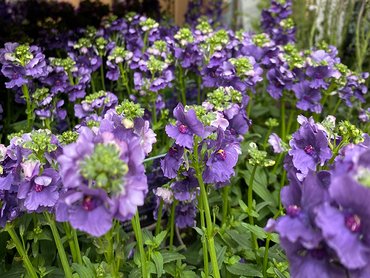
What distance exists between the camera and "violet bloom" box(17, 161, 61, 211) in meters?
0.93

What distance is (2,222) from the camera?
98cm

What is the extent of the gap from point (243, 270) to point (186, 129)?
0.43m

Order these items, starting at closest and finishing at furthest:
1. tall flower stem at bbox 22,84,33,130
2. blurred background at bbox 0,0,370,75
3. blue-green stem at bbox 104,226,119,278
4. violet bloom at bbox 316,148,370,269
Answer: violet bloom at bbox 316,148,370,269
blue-green stem at bbox 104,226,119,278
tall flower stem at bbox 22,84,33,130
blurred background at bbox 0,0,370,75

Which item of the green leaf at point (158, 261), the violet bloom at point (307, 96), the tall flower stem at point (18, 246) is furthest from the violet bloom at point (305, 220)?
the violet bloom at point (307, 96)

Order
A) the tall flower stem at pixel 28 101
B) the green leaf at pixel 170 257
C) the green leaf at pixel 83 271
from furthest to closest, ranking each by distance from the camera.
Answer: the tall flower stem at pixel 28 101, the green leaf at pixel 170 257, the green leaf at pixel 83 271

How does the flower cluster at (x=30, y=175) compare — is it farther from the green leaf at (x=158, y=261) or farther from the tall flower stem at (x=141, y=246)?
the green leaf at (x=158, y=261)

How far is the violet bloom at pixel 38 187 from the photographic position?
93cm

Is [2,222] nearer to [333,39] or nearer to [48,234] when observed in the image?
[48,234]

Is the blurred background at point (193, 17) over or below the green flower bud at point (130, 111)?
below

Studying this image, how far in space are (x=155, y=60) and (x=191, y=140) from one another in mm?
626

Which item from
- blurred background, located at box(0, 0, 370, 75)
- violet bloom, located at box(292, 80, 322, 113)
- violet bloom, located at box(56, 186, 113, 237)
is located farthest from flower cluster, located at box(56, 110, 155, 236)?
blurred background, located at box(0, 0, 370, 75)

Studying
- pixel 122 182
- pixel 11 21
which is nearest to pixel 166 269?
pixel 122 182

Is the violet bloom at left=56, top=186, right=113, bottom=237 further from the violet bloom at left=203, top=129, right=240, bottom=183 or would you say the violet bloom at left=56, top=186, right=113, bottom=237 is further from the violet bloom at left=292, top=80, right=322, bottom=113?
the violet bloom at left=292, top=80, right=322, bottom=113

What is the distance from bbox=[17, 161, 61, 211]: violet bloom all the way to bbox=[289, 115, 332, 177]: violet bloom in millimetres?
510
